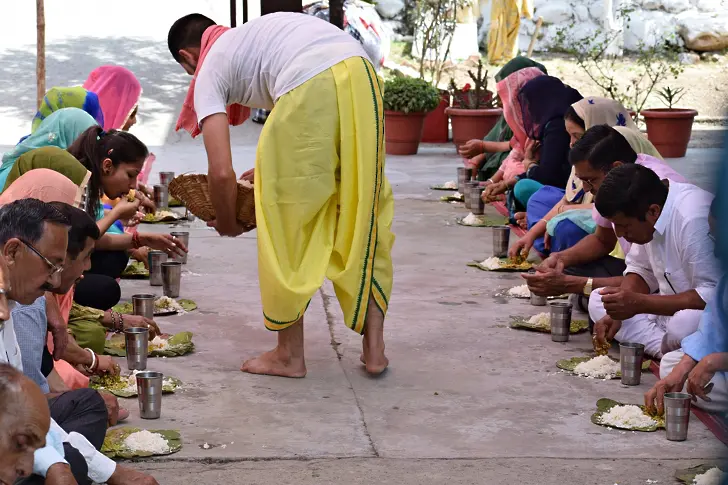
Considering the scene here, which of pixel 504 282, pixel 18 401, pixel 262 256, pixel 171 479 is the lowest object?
pixel 504 282

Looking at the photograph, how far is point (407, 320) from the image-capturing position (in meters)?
6.05

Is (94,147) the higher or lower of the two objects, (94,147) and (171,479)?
the higher

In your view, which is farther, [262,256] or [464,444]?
[262,256]

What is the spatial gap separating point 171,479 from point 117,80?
17.1 ft

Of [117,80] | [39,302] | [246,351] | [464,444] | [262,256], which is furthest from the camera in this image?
[117,80]

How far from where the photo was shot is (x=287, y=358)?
4984mm

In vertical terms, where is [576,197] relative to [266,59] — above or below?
below

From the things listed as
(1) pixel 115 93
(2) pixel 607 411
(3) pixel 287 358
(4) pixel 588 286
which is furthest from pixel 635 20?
(2) pixel 607 411

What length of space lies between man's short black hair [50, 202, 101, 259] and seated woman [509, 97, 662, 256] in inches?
121

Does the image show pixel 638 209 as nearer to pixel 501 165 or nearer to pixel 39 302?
pixel 39 302

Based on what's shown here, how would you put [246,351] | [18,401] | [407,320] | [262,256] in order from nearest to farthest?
1. [18,401]
2. [262,256]
3. [246,351]
4. [407,320]

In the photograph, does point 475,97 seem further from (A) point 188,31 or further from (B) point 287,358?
(B) point 287,358

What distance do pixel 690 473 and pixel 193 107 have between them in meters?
2.81

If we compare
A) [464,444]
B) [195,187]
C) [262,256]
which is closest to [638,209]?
[464,444]
